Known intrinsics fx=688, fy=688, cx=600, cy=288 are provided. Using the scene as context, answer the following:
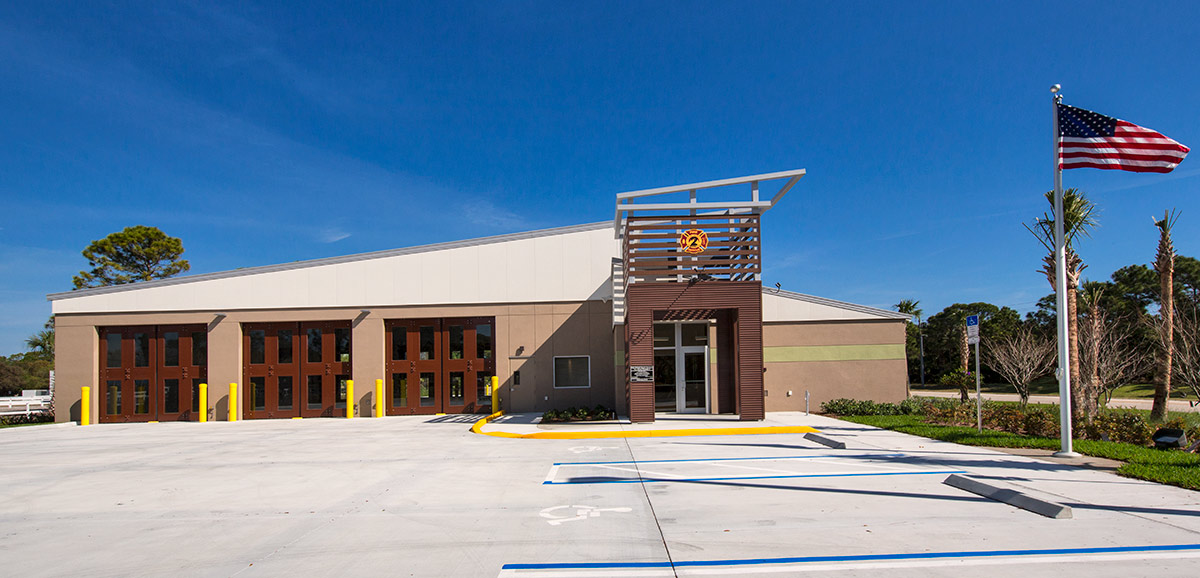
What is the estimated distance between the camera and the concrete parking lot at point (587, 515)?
6.11m

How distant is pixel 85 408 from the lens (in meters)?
24.7

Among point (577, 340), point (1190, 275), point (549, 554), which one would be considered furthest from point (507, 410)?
point (1190, 275)

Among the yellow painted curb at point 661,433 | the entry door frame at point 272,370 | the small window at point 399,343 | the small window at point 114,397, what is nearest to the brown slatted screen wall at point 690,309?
the yellow painted curb at point 661,433

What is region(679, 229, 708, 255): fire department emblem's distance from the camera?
64.6 feet

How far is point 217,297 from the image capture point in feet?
82.8

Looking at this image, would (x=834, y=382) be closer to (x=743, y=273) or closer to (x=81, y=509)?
(x=743, y=273)

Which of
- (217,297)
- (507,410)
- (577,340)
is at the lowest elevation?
(507,410)

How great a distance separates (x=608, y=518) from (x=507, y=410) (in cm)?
1746

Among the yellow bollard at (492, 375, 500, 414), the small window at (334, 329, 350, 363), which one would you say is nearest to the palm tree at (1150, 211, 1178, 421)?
the yellow bollard at (492, 375, 500, 414)

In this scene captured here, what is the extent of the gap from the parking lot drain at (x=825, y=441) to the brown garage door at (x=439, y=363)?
13185mm

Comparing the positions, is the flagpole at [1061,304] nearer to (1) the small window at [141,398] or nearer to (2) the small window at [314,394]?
(2) the small window at [314,394]

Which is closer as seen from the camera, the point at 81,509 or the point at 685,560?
the point at 685,560

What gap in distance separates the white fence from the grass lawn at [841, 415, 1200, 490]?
33.4 meters

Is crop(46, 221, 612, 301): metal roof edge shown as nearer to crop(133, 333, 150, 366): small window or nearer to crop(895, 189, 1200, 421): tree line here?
crop(133, 333, 150, 366): small window
